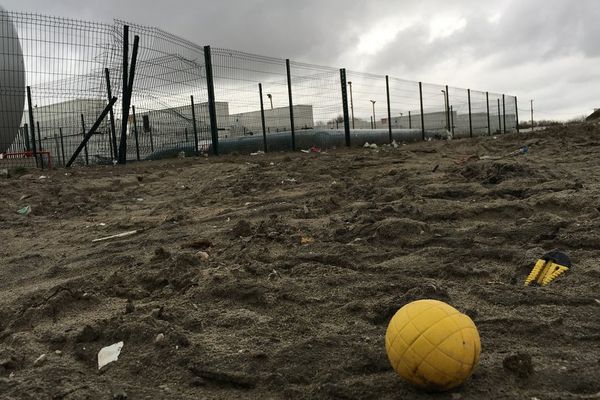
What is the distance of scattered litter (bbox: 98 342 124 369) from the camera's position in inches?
86.7

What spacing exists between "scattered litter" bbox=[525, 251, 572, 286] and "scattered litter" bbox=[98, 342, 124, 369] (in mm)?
2066

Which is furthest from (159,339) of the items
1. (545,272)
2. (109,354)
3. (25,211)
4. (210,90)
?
(210,90)

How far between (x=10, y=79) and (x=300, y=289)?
8.75 m

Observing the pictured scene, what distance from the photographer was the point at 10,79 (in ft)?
30.5

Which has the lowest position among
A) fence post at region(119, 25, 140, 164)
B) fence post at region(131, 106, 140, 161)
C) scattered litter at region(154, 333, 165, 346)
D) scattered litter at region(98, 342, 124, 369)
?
scattered litter at region(98, 342, 124, 369)

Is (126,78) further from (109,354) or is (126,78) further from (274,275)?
(109,354)

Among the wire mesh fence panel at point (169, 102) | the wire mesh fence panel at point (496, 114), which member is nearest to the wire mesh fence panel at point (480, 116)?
the wire mesh fence panel at point (496, 114)

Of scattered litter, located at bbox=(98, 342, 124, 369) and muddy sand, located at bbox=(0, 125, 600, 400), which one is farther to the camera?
scattered litter, located at bbox=(98, 342, 124, 369)

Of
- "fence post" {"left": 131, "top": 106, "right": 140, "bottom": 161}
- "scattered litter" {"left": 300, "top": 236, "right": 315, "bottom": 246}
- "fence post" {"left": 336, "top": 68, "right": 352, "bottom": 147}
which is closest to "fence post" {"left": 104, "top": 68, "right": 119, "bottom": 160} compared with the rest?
"fence post" {"left": 131, "top": 106, "right": 140, "bottom": 161}

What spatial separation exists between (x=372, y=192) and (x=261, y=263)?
2.39 meters

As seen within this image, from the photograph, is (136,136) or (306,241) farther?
(136,136)

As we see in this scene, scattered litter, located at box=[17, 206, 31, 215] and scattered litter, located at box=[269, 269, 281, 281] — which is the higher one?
scattered litter, located at box=[17, 206, 31, 215]

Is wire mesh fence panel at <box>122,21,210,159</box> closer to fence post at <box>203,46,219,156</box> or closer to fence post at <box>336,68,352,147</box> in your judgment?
fence post at <box>203,46,219,156</box>

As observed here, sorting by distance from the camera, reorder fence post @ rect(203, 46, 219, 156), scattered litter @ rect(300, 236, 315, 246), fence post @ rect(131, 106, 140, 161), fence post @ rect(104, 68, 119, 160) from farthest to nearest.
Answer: fence post @ rect(131, 106, 140, 161)
fence post @ rect(203, 46, 219, 156)
fence post @ rect(104, 68, 119, 160)
scattered litter @ rect(300, 236, 315, 246)
